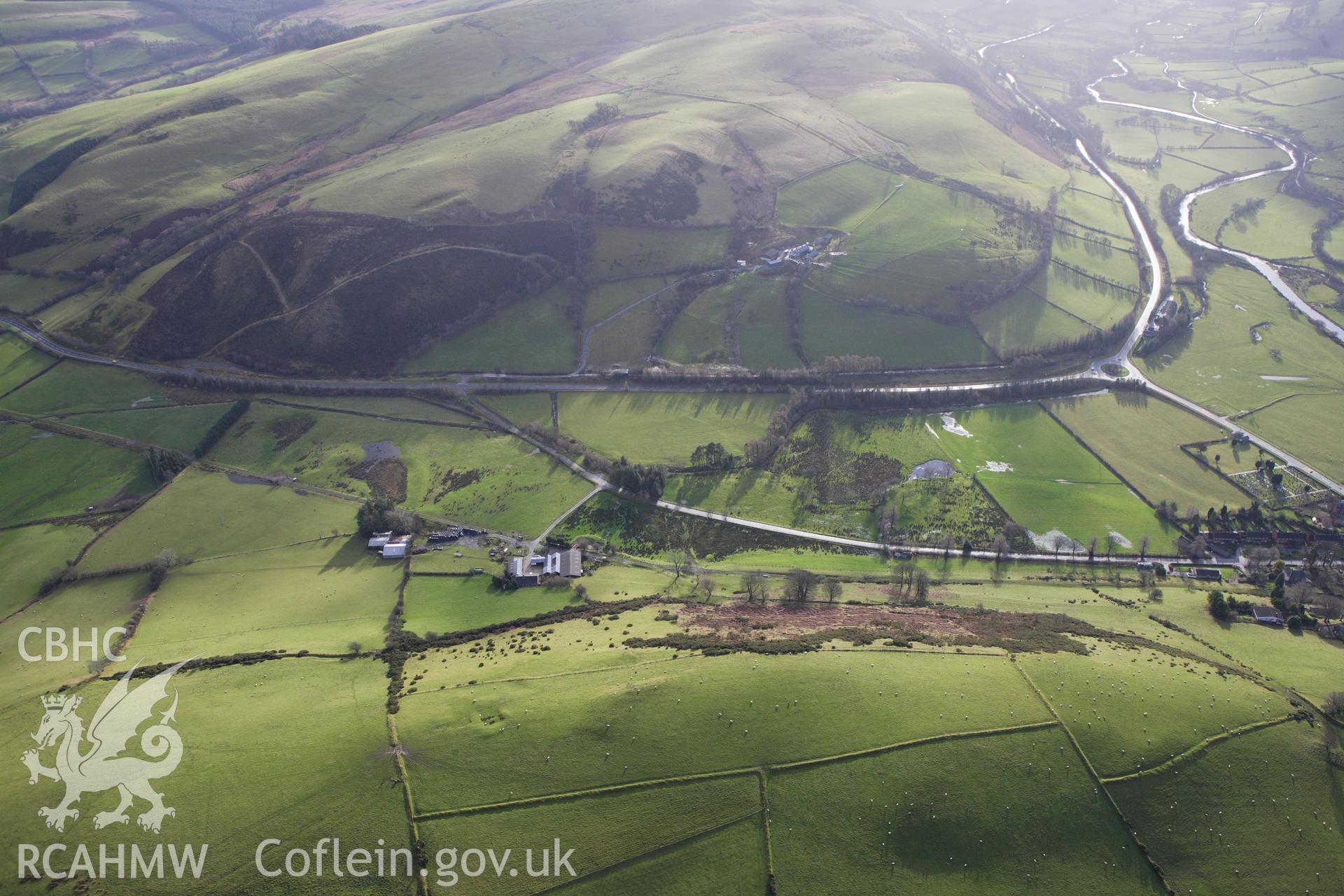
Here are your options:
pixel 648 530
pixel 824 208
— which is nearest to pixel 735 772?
pixel 648 530

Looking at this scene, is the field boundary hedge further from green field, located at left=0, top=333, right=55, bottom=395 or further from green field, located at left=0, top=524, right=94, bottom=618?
green field, located at left=0, top=333, right=55, bottom=395

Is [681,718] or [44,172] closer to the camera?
[681,718]

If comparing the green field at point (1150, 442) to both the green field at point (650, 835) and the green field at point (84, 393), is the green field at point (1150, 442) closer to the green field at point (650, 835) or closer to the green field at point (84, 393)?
the green field at point (650, 835)

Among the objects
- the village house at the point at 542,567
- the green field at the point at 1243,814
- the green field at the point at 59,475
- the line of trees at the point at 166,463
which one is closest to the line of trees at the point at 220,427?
the line of trees at the point at 166,463

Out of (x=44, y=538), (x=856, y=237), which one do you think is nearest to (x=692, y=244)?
(x=856, y=237)

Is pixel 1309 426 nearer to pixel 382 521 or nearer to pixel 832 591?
pixel 832 591

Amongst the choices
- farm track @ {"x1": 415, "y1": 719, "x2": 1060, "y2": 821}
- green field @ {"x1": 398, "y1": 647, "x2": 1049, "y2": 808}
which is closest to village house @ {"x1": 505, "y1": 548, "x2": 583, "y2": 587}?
green field @ {"x1": 398, "y1": 647, "x2": 1049, "y2": 808}

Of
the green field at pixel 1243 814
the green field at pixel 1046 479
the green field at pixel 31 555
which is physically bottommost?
the green field at pixel 1046 479

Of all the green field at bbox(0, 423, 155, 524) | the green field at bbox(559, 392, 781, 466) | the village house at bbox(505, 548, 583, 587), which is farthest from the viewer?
the green field at bbox(559, 392, 781, 466)
